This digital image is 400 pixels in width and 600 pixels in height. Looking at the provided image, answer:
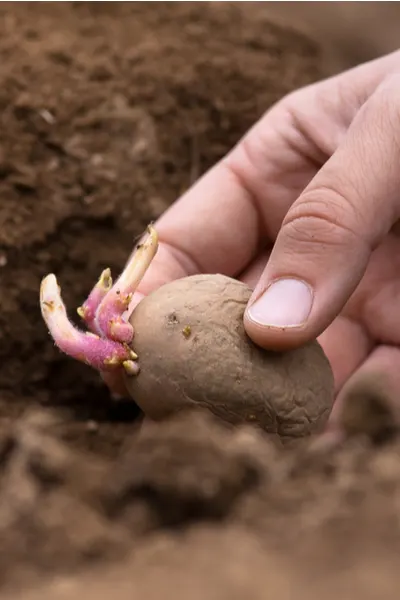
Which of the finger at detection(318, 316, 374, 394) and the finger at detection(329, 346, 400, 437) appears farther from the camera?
the finger at detection(318, 316, 374, 394)

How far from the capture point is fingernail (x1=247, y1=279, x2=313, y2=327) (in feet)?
2.72

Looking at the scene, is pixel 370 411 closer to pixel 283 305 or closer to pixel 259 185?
pixel 283 305

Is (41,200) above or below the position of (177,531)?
below

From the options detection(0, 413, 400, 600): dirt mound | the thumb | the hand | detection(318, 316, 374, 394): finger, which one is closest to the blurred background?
the hand

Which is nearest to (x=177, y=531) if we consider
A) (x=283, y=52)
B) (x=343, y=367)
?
(x=343, y=367)

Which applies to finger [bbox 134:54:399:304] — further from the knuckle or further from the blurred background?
the blurred background

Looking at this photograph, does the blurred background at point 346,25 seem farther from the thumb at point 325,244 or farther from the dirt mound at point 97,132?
the thumb at point 325,244

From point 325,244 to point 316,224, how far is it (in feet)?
0.08

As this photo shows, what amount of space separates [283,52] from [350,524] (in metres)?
1.70

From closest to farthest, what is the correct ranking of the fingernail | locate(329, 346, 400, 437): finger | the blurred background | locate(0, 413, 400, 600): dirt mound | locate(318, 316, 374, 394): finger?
locate(0, 413, 400, 600): dirt mound < locate(329, 346, 400, 437): finger < the fingernail < locate(318, 316, 374, 394): finger < the blurred background

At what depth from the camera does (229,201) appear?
131 centimetres

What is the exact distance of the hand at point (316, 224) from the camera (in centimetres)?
85

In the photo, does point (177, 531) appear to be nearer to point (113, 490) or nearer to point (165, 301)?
point (113, 490)

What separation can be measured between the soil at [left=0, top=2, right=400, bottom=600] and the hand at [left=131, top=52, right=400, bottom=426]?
0.54ft
